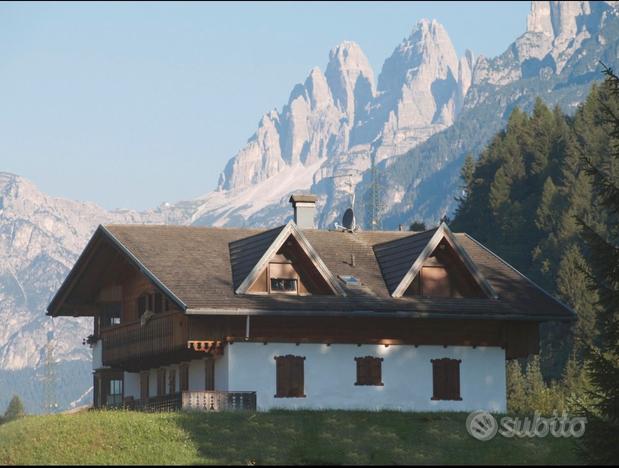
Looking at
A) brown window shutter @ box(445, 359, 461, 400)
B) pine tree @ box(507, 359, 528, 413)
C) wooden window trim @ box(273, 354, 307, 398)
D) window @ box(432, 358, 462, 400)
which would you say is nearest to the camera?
wooden window trim @ box(273, 354, 307, 398)

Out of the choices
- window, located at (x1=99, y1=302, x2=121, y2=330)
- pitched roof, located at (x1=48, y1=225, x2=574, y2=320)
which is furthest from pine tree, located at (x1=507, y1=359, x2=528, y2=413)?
window, located at (x1=99, y1=302, x2=121, y2=330)

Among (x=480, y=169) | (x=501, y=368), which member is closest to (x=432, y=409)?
(x=501, y=368)

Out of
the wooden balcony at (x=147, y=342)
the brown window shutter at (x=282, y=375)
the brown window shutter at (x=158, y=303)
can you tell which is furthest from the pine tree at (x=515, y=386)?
the brown window shutter at (x=282, y=375)

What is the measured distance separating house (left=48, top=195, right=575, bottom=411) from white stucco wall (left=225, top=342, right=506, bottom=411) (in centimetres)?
4

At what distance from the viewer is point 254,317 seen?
48562 mm

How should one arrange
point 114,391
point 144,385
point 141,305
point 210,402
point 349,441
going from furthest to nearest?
point 114,391
point 144,385
point 141,305
point 210,402
point 349,441

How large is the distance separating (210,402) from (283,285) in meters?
5.24

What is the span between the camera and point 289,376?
4903 centimetres

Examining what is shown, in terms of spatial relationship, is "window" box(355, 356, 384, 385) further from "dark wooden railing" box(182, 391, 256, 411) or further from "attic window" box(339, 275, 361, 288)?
"dark wooden railing" box(182, 391, 256, 411)

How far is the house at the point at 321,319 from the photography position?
48.2 m

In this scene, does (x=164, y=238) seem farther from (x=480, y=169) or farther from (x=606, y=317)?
(x=480, y=169)

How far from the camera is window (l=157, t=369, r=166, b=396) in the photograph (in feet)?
180

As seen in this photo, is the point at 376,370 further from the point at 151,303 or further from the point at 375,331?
the point at 151,303

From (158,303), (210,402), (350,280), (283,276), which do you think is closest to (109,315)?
(158,303)
